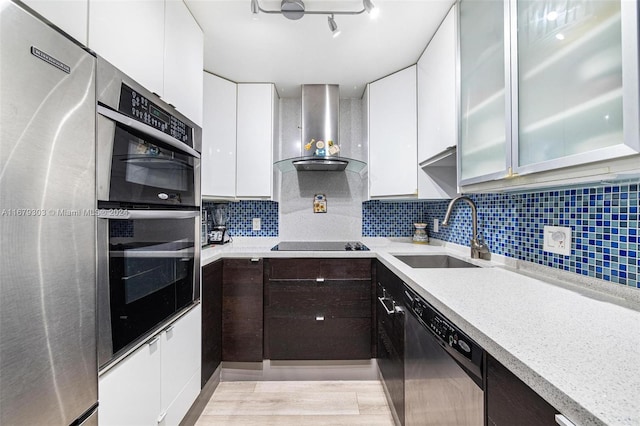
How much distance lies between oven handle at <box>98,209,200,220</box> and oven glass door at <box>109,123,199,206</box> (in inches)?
1.6

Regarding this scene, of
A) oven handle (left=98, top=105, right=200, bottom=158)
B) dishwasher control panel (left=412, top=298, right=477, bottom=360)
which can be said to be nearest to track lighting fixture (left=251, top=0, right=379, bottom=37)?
oven handle (left=98, top=105, right=200, bottom=158)

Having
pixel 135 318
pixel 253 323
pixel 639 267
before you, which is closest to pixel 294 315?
pixel 253 323

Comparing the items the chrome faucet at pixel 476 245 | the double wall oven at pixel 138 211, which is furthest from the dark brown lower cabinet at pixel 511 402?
the double wall oven at pixel 138 211

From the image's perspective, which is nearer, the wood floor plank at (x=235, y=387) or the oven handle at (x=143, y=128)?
the oven handle at (x=143, y=128)

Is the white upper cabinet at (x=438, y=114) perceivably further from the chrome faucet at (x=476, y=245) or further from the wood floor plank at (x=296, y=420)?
the wood floor plank at (x=296, y=420)

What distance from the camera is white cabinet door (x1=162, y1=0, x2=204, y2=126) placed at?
126 cm

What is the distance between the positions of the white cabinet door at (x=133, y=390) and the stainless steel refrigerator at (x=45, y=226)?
59 mm

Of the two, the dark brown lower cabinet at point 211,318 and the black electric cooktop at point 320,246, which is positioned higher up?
the black electric cooktop at point 320,246

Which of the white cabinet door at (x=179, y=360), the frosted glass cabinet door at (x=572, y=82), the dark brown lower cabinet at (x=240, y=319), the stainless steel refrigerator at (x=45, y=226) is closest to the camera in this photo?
the stainless steel refrigerator at (x=45, y=226)

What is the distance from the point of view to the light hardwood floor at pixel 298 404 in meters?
1.57

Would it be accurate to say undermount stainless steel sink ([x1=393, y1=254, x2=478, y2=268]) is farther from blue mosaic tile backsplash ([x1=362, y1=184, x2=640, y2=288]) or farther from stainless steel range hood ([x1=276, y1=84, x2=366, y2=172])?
stainless steel range hood ([x1=276, y1=84, x2=366, y2=172])

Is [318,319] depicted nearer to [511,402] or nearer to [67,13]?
[511,402]

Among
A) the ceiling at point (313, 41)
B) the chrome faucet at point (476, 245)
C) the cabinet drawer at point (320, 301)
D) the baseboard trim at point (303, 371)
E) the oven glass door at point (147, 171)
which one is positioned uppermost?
the ceiling at point (313, 41)

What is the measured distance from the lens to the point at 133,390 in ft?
3.17
